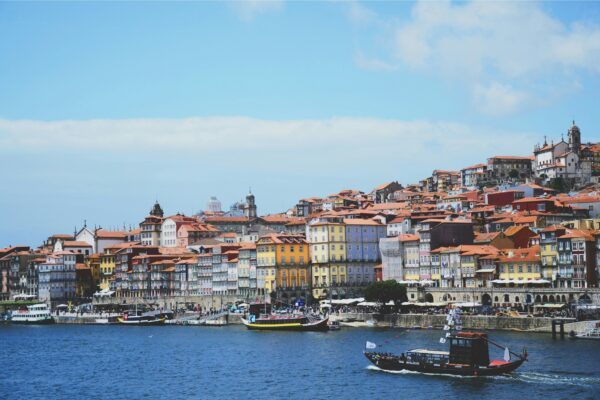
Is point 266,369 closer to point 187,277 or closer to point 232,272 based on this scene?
point 232,272

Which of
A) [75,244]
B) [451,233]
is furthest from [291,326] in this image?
[75,244]

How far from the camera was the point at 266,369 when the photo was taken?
64000 mm

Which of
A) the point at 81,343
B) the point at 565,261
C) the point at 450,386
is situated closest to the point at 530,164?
the point at 565,261

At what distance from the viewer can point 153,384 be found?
60031mm

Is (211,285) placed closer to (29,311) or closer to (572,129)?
(29,311)

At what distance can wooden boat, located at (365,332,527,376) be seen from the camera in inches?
2221

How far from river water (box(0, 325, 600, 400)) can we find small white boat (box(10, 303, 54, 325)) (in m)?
32.9

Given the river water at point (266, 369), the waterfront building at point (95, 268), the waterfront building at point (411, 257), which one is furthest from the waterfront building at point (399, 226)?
the waterfront building at point (95, 268)

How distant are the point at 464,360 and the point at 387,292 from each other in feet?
132

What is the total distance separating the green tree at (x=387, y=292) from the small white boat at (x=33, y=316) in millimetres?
46731

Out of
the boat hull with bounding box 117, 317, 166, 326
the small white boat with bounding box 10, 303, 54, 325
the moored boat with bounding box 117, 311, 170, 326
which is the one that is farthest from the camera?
the small white boat with bounding box 10, 303, 54, 325

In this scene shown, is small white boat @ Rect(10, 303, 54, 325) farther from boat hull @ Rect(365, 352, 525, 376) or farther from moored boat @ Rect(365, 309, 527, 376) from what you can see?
moored boat @ Rect(365, 309, 527, 376)

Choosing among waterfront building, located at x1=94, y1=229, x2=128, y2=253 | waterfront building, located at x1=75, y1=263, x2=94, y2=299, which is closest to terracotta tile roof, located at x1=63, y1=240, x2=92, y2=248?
waterfront building, located at x1=94, y1=229, x2=128, y2=253

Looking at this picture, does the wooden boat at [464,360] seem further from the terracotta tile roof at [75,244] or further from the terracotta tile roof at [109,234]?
the terracotta tile roof at [109,234]
